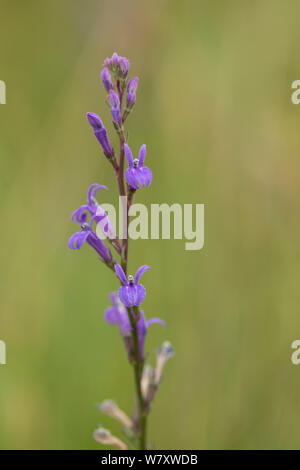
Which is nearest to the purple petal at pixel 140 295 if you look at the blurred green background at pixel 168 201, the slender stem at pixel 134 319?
the slender stem at pixel 134 319

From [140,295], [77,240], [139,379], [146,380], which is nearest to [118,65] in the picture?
[77,240]

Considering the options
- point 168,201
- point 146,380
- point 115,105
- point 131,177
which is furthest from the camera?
point 168,201

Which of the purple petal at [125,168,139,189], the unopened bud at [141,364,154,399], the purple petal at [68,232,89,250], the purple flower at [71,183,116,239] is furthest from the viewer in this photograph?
the unopened bud at [141,364,154,399]

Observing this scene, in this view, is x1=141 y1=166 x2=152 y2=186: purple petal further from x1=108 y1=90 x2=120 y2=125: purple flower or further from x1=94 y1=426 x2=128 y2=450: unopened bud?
x1=94 y1=426 x2=128 y2=450: unopened bud

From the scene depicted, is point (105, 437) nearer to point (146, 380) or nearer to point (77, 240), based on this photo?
point (146, 380)

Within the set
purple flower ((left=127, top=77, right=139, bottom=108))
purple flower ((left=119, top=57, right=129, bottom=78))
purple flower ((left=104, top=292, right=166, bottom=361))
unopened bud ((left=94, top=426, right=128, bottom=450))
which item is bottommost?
unopened bud ((left=94, top=426, right=128, bottom=450))

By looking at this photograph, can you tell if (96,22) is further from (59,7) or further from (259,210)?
(259,210)

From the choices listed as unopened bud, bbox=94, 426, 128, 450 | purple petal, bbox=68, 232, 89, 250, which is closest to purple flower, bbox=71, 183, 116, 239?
purple petal, bbox=68, 232, 89, 250

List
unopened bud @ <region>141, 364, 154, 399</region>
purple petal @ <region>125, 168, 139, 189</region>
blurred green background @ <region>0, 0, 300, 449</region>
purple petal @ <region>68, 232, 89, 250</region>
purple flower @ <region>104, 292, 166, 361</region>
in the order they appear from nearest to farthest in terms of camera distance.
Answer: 1. purple petal @ <region>125, 168, 139, 189</region>
2. purple petal @ <region>68, 232, 89, 250</region>
3. purple flower @ <region>104, 292, 166, 361</region>
4. unopened bud @ <region>141, 364, 154, 399</region>
5. blurred green background @ <region>0, 0, 300, 449</region>
